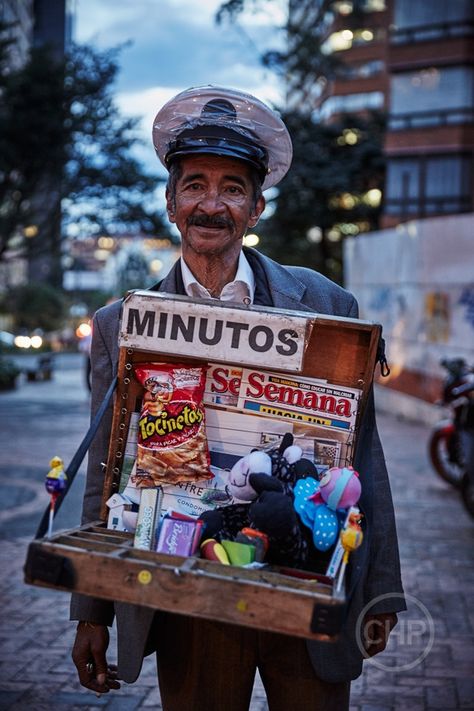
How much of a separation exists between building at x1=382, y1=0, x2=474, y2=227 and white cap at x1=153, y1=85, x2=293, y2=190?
29975 mm

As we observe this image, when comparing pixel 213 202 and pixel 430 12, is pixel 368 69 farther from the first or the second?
pixel 213 202

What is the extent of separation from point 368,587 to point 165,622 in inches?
21.2

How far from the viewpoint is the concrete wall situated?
42.9ft

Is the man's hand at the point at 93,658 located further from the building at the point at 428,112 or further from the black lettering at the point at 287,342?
the building at the point at 428,112

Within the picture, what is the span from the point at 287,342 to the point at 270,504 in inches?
16.0

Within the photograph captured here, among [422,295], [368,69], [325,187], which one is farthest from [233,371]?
[368,69]

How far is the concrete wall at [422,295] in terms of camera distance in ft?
42.9

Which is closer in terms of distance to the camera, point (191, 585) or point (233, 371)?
point (191, 585)

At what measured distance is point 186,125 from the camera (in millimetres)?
2625

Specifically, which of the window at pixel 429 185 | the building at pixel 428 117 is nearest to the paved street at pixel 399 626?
the window at pixel 429 185

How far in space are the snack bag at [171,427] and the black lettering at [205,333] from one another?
95mm

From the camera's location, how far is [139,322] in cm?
237

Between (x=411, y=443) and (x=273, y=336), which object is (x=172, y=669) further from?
(x=411, y=443)

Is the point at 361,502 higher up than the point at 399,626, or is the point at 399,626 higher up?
the point at 361,502
